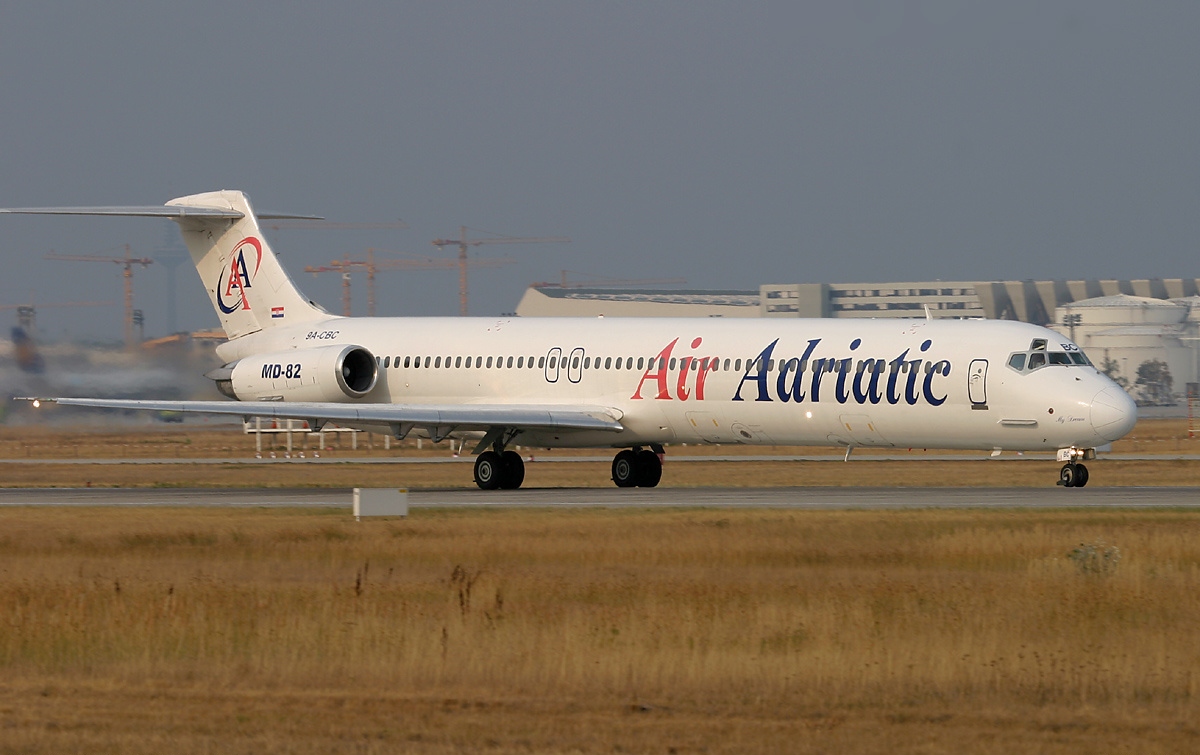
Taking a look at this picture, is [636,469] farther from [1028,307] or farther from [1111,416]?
[1028,307]

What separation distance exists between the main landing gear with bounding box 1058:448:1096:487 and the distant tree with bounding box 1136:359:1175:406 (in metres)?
123

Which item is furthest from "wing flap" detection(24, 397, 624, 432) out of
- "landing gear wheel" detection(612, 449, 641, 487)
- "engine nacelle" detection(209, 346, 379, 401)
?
"engine nacelle" detection(209, 346, 379, 401)

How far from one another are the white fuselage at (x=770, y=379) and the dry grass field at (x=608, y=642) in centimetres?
850

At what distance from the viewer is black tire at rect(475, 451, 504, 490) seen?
121 ft

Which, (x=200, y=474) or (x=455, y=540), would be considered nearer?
(x=455, y=540)

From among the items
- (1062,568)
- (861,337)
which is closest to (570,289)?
(861,337)

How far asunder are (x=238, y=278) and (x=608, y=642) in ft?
95.9

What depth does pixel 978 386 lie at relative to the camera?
32.1 meters

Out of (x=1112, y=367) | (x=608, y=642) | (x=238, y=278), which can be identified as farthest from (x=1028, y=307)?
(x=608, y=642)

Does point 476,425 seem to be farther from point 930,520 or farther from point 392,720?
point 392,720

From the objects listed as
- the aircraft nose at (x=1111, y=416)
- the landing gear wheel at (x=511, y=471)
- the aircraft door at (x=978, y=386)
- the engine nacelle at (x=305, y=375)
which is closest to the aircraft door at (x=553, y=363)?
the landing gear wheel at (x=511, y=471)

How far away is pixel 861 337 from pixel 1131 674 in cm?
2098

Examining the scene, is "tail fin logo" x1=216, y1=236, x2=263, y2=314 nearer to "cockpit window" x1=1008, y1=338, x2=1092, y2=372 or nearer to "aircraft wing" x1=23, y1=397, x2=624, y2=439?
"aircraft wing" x1=23, y1=397, x2=624, y2=439

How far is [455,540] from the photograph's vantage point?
2325 cm
